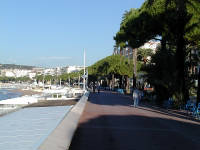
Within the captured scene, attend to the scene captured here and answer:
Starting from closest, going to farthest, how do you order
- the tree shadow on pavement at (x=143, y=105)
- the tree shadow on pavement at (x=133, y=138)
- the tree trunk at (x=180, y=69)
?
the tree shadow on pavement at (x=133, y=138)
the tree shadow on pavement at (x=143, y=105)
the tree trunk at (x=180, y=69)

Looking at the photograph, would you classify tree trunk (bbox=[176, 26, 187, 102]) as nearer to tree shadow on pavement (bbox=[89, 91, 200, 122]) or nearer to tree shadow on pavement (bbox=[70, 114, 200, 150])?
tree shadow on pavement (bbox=[89, 91, 200, 122])

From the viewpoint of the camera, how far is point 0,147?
6.22 m

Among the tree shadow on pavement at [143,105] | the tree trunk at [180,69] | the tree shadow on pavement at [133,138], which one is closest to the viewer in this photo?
the tree shadow on pavement at [133,138]

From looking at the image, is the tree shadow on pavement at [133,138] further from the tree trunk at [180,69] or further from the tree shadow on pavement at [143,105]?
the tree trunk at [180,69]

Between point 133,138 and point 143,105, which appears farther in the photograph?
point 143,105

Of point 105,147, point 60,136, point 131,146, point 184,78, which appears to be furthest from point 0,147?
point 184,78

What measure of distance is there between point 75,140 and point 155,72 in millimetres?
17447

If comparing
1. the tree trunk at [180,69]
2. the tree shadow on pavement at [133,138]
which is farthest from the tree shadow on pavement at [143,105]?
the tree shadow on pavement at [133,138]

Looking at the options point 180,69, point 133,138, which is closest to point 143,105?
Result: point 180,69

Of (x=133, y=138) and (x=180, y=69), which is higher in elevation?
(x=180, y=69)

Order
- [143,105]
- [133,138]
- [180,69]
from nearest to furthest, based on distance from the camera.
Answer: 1. [133,138]
2. [180,69]
3. [143,105]

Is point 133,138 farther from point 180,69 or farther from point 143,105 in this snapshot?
point 143,105

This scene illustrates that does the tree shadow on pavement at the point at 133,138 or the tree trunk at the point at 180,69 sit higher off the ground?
the tree trunk at the point at 180,69

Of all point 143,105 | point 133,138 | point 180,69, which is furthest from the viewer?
point 143,105
